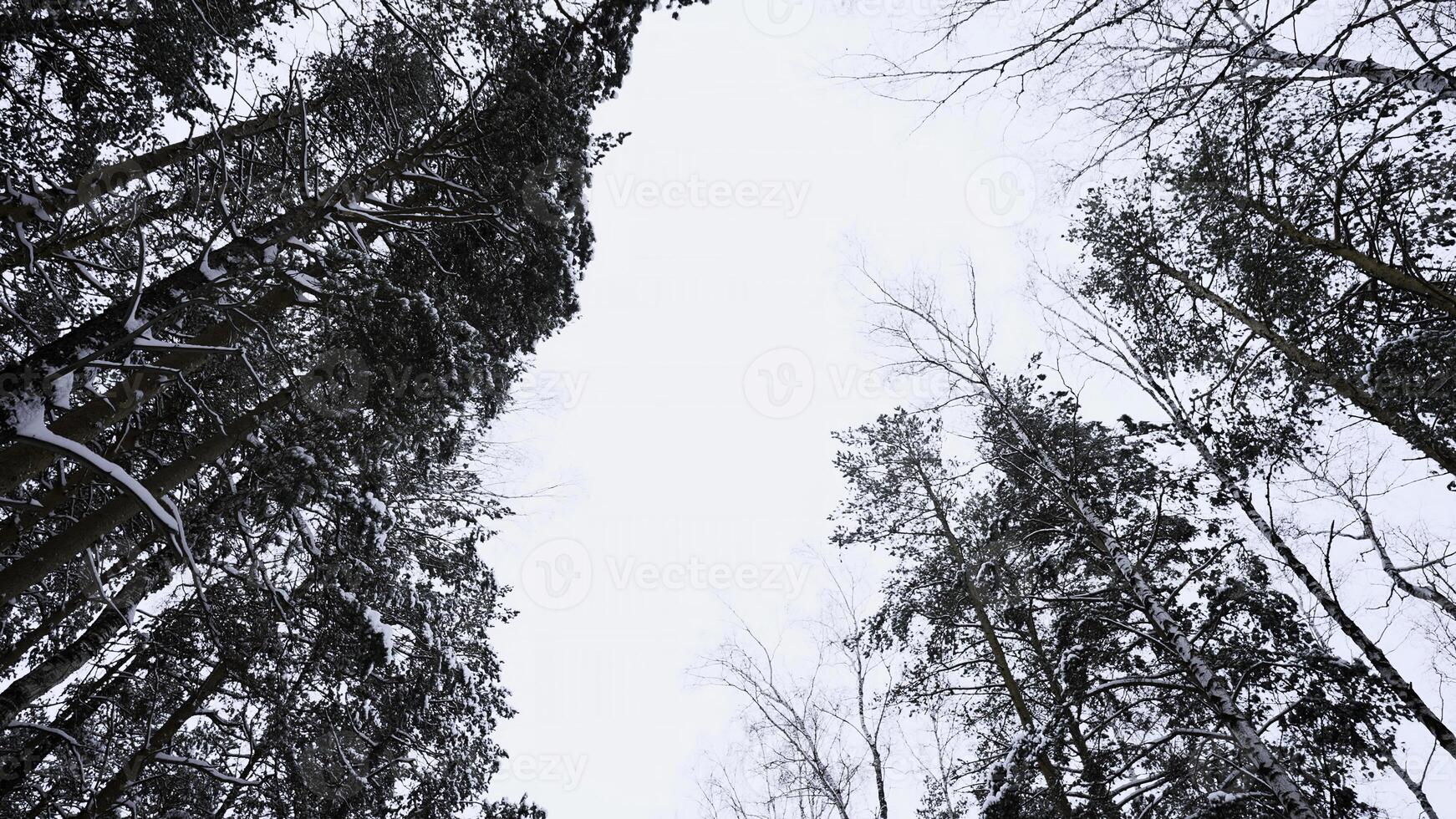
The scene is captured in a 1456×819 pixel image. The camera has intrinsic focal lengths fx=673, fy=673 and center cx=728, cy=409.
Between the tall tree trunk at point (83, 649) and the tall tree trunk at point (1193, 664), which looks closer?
the tall tree trunk at point (1193, 664)

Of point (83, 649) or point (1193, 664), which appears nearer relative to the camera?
point (1193, 664)

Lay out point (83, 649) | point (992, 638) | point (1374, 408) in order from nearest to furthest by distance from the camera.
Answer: point (1374, 408)
point (83, 649)
point (992, 638)

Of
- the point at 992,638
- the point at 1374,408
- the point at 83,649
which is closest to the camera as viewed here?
the point at 1374,408

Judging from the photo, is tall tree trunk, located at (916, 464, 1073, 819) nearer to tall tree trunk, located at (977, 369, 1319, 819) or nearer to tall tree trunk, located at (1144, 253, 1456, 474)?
tall tree trunk, located at (977, 369, 1319, 819)

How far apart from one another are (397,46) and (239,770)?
8124mm

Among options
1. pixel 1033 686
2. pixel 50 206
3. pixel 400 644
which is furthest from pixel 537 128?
pixel 1033 686

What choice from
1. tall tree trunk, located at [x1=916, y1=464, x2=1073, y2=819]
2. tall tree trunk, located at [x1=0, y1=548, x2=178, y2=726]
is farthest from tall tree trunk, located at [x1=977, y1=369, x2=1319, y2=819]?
tall tree trunk, located at [x1=0, y1=548, x2=178, y2=726]

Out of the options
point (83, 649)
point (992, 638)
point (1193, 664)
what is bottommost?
point (1193, 664)

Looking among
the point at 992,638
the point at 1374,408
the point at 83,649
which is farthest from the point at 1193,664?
the point at 83,649

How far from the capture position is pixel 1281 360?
6277mm

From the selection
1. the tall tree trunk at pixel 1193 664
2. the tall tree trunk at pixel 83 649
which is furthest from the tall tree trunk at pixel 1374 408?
the tall tree trunk at pixel 83 649

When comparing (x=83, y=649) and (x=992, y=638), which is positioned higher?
(x=992, y=638)

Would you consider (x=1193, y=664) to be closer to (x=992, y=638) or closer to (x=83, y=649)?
(x=992, y=638)

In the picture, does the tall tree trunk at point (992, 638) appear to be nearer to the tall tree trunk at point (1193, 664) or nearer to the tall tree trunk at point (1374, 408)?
the tall tree trunk at point (1193, 664)
